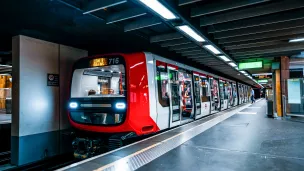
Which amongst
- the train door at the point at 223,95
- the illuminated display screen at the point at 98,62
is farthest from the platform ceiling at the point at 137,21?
the train door at the point at 223,95

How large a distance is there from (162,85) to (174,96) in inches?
30.1

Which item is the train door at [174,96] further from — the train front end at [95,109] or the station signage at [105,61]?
the station signage at [105,61]

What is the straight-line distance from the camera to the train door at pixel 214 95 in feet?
35.4

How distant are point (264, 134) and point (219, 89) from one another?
6.45m

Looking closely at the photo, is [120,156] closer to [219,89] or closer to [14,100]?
[14,100]

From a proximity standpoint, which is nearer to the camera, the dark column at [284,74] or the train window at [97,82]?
the train window at [97,82]

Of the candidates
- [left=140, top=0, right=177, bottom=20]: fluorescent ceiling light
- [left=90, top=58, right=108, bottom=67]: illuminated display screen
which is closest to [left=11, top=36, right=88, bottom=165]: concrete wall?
[left=90, top=58, right=108, bottom=67]: illuminated display screen

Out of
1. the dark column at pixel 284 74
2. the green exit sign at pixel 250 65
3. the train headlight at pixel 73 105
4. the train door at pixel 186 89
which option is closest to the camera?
the train headlight at pixel 73 105

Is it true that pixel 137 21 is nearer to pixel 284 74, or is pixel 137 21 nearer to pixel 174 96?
pixel 174 96

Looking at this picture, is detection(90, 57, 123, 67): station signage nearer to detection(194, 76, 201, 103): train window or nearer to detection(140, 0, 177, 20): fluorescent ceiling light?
detection(140, 0, 177, 20): fluorescent ceiling light

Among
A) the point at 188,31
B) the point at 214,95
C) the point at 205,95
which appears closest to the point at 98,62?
the point at 188,31

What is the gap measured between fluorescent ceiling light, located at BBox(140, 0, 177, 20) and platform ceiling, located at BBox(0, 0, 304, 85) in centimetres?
10

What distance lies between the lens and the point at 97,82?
237 inches

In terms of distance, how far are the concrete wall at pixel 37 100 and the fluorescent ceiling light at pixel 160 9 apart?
3.48 metres
